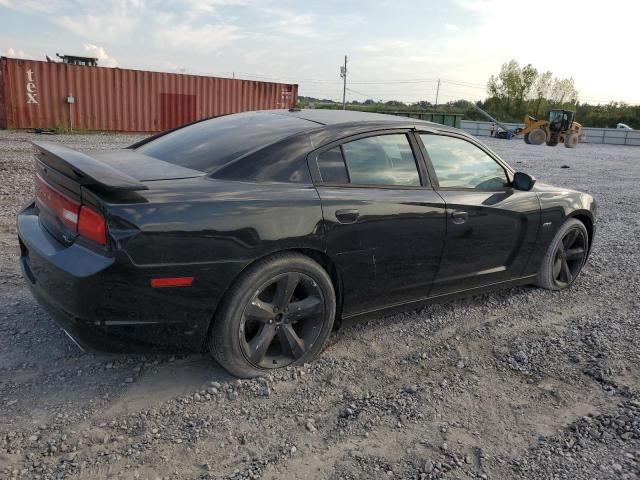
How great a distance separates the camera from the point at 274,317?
9.27 feet

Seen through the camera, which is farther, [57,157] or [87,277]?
[57,157]

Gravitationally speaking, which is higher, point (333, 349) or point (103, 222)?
point (103, 222)

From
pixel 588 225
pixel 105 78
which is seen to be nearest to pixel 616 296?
pixel 588 225

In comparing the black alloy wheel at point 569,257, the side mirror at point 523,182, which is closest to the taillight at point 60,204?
the side mirror at point 523,182

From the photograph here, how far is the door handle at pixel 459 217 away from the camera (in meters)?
3.43

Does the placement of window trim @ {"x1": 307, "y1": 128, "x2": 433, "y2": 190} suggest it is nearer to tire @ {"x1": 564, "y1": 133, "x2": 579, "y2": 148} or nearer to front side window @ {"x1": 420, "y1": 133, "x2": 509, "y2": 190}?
front side window @ {"x1": 420, "y1": 133, "x2": 509, "y2": 190}

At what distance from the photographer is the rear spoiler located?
2.30 meters

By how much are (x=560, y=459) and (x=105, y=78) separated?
68.1 feet

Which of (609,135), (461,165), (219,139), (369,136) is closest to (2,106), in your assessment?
(219,139)

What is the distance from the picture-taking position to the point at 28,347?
3.04 metres

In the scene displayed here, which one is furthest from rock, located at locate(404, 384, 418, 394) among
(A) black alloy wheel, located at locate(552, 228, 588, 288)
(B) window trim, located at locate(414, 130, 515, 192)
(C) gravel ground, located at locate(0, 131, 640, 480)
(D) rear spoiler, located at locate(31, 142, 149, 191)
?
(A) black alloy wheel, located at locate(552, 228, 588, 288)

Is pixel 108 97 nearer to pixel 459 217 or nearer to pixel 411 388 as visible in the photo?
pixel 459 217

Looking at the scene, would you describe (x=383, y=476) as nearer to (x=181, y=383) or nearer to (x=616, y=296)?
(x=181, y=383)

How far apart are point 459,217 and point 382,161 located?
0.67 m
